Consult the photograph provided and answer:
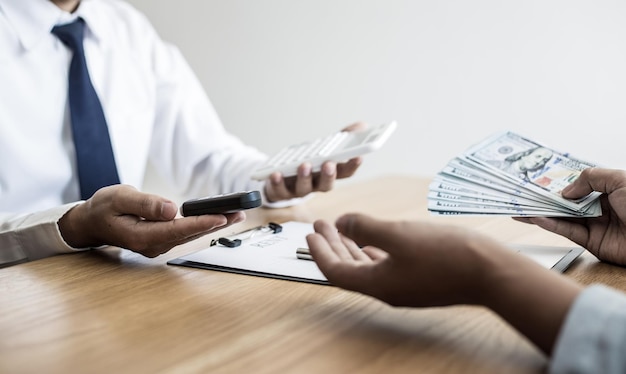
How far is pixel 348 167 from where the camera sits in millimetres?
1231

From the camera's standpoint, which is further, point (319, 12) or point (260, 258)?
point (319, 12)

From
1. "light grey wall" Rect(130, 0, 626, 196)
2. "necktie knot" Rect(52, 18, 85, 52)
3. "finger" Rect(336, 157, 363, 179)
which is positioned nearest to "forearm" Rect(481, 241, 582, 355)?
"finger" Rect(336, 157, 363, 179)

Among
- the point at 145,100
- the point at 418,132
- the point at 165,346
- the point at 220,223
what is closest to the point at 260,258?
the point at 220,223

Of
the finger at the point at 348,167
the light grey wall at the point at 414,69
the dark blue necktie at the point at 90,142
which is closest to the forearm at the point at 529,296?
the finger at the point at 348,167

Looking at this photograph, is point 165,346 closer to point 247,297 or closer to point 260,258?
point 247,297

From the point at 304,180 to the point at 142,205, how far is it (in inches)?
15.4

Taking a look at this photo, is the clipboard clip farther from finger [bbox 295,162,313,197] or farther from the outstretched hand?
the outstretched hand

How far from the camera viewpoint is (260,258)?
0.85m

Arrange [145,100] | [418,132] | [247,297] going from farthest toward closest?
1. [418,132]
2. [145,100]
3. [247,297]

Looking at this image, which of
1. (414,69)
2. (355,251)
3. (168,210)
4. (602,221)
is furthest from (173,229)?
(414,69)

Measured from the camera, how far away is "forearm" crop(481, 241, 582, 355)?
519 millimetres

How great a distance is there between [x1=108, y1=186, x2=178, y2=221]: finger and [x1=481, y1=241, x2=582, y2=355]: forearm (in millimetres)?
414

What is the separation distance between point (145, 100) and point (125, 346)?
1025 mm

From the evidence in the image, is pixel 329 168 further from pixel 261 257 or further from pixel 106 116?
pixel 106 116
